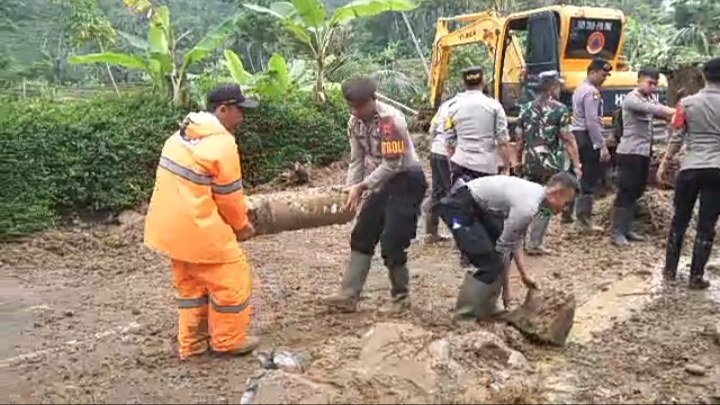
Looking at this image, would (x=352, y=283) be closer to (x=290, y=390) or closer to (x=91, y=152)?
(x=290, y=390)

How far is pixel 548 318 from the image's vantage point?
5102mm

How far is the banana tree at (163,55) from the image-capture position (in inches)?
439

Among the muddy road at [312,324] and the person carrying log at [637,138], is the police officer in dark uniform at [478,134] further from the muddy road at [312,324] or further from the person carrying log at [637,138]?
the person carrying log at [637,138]

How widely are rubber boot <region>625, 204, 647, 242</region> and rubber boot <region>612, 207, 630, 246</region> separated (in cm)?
4

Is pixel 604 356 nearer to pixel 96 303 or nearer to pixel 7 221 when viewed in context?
pixel 96 303

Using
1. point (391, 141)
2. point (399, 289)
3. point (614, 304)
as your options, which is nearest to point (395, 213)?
point (391, 141)

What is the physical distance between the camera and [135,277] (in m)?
7.96

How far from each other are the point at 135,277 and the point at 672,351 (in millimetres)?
5079

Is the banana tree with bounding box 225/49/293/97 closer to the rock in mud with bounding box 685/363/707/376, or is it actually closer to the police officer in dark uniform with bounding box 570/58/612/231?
the police officer in dark uniform with bounding box 570/58/612/231

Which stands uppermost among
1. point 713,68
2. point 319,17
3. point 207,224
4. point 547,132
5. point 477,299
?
point 319,17

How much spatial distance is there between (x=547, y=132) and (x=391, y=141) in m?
3.00

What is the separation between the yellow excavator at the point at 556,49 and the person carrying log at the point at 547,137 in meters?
3.05

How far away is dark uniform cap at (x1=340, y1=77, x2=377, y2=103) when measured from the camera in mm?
5234

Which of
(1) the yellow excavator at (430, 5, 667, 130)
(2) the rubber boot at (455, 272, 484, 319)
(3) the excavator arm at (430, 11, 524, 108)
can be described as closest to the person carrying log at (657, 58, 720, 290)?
(2) the rubber boot at (455, 272, 484, 319)
